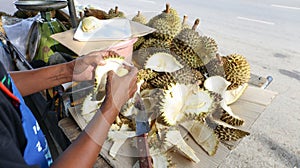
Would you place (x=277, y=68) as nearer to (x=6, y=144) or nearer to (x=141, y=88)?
(x=141, y=88)

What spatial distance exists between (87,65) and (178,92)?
0.32 metres

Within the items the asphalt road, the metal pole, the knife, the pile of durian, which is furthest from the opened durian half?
the asphalt road

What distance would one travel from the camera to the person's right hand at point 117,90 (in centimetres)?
65

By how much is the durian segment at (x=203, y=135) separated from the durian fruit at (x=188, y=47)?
0.77ft

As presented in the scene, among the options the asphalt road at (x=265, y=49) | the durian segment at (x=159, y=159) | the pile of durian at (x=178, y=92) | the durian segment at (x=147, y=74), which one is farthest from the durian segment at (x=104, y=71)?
the asphalt road at (x=265, y=49)

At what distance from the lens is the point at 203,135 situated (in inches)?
32.8

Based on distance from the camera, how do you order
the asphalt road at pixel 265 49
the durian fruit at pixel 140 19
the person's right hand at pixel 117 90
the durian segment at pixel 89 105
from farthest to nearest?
the asphalt road at pixel 265 49, the durian fruit at pixel 140 19, the durian segment at pixel 89 105, the person's right hand at pixel 117 90

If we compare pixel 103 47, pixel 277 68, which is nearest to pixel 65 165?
pixel 103 47

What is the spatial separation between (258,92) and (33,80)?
86cm

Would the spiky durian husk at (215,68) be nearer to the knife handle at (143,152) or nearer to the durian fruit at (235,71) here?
the durian fruit at (235,71)

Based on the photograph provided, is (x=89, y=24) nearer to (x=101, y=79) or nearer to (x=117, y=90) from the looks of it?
(x=101, y=79)

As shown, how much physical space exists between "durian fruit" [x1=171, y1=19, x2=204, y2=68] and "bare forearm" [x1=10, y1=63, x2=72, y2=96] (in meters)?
0.40

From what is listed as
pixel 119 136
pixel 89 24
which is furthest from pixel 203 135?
pixel 89 24

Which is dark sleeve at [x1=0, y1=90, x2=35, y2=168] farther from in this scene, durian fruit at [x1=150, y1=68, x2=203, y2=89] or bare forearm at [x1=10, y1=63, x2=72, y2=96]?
durian fruit at [x1=150, y1=68, x2=203, y2=89]
